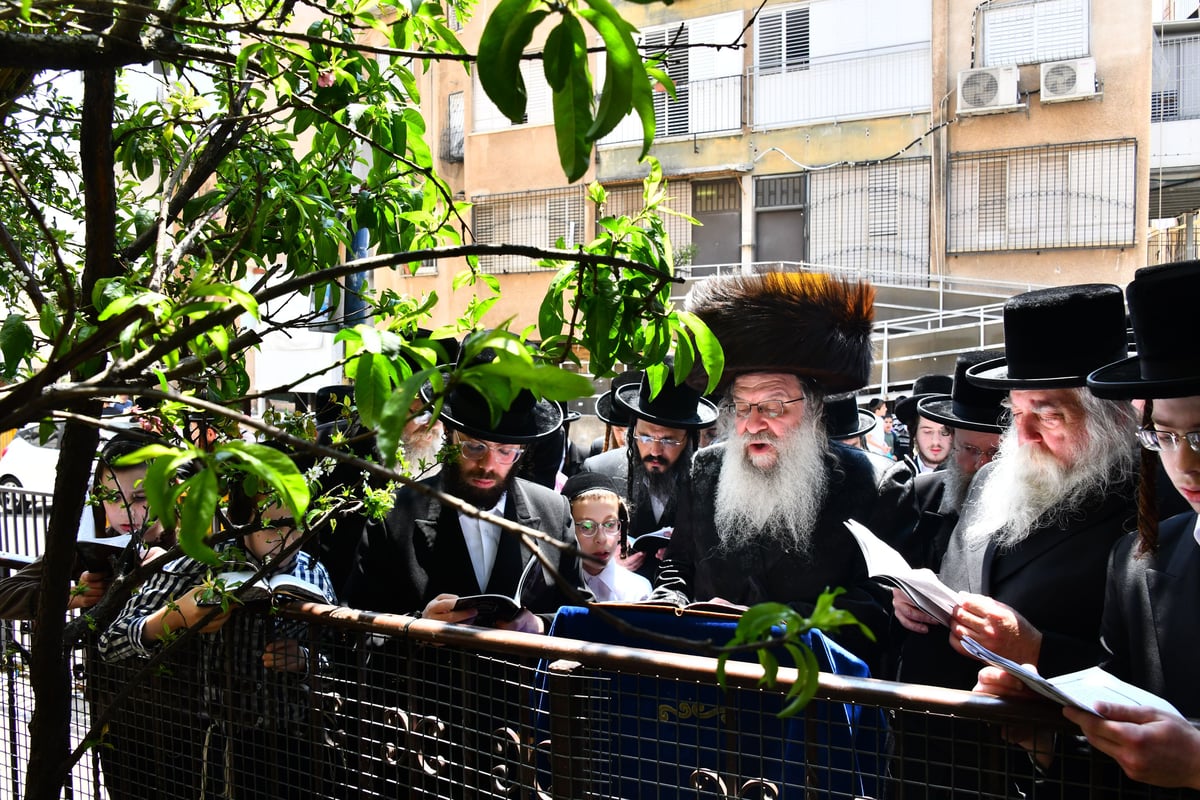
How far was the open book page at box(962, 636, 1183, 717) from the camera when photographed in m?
1.79

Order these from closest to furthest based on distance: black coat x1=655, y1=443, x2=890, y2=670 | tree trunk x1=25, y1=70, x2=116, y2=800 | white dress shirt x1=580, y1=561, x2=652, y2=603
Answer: tree trunk x1=25, y1=70, x2=116, y2=800
black coat x1=655, y1=443, x2=890, y2=670
white dress shirt x1=580, y1=561, x2=652, y2=603

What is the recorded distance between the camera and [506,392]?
1135mm

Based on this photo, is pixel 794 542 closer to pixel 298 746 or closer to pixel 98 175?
pixel 298 746

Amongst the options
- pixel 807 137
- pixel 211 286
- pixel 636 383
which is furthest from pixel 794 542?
pixel 807 137

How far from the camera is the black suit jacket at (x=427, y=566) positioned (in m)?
3.54

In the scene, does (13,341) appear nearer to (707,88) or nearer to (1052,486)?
(1052,486)

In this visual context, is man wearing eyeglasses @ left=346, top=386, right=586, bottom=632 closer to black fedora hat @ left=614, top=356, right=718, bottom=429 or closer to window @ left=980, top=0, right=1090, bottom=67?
black fedora hat @ left=614, top=356, right=718, bottom=429

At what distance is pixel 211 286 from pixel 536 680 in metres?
1.38

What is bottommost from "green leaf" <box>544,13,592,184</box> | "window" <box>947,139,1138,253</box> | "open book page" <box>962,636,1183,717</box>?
"open book page" <box>962,636,1183,717</box>

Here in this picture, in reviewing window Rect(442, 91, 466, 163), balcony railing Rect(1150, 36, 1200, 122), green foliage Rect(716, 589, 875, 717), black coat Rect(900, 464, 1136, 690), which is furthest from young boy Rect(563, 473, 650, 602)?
window Rect(442, 91, 466, 163)

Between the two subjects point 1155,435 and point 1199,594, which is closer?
point 1199,594

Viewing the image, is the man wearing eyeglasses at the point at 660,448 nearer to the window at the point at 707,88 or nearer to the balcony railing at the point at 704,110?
the window at the point at 707,88

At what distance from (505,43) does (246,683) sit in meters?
2.05

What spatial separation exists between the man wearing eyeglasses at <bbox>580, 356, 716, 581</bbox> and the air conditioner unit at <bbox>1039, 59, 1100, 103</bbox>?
50.6ft
